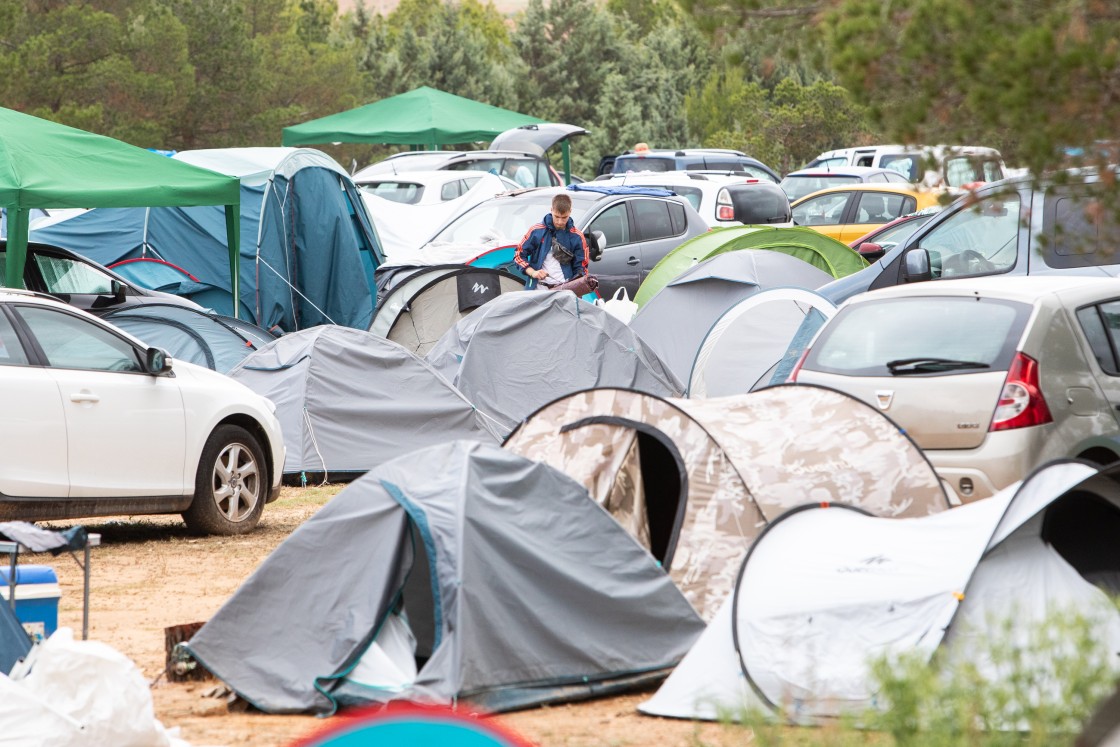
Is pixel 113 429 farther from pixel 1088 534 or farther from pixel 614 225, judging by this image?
pixel 614 225

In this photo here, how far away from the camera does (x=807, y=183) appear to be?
26.6 meters

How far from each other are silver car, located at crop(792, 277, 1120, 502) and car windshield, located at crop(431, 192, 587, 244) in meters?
9.96

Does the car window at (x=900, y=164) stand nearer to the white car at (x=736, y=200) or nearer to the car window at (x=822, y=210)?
the car window at (x=822, y=210)

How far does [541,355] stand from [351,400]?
174 cm

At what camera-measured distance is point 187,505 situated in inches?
401

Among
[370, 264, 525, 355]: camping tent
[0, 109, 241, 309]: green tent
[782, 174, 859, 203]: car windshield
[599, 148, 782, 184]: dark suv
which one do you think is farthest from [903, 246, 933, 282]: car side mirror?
[599, 148, 782, 184]: dark suv

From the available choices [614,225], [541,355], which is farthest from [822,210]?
[541,355]

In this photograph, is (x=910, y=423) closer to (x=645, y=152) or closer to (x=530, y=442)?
(x=530, y=442)

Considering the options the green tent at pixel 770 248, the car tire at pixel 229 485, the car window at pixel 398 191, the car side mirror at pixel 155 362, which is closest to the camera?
the car side mirror at pixel 155 362

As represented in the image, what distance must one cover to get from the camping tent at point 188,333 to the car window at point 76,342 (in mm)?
3609

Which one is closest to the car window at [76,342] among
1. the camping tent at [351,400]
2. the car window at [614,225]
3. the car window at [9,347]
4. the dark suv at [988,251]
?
the car window at [9,347]

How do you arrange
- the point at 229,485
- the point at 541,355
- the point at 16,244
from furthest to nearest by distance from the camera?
1. the point at 541,355
2. the point at 16,244
3. the point at 229,485

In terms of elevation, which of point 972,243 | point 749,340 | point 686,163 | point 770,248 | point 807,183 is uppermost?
point 972,243

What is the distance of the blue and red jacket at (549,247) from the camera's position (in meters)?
14.9
